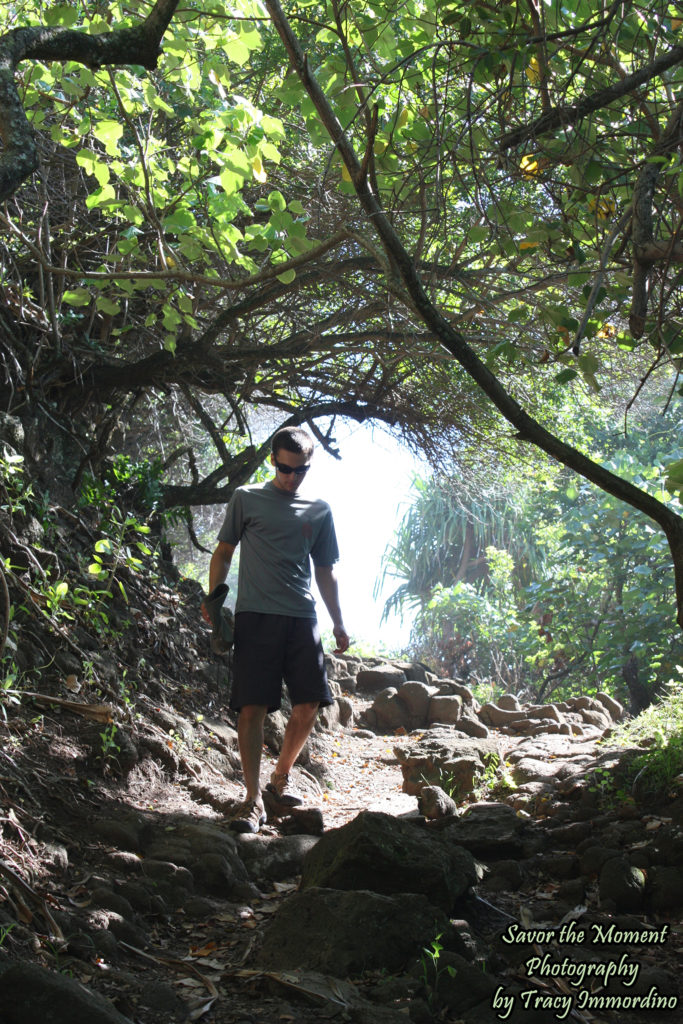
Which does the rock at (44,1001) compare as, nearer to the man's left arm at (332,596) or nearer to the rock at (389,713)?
the man's left arm at (332,596)

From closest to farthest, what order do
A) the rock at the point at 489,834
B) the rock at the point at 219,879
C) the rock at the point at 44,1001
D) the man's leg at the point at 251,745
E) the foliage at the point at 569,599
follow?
the rock at the point at 44,1001 < the rock at the point at 219,879 < the rock at the point at 489,834 < the man's leg at the point at 251,745 < the foliage at the point at 569,599

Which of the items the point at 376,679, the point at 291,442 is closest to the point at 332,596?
the point at 291,442

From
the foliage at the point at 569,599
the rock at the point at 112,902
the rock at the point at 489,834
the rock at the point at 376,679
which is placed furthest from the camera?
the foliage at the point at 569,599

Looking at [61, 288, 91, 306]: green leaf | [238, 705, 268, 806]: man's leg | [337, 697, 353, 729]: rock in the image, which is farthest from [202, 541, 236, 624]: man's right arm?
[337, 697, 353, 729]: rock

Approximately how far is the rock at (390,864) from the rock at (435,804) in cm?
119

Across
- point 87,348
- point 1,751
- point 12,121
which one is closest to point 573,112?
point 12,121

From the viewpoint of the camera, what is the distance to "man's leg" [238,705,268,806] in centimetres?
424

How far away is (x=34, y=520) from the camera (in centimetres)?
501

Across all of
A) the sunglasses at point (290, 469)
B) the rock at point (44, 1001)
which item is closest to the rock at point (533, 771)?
the sunglasses at point (290, 469)

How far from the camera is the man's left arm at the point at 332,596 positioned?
4.78m

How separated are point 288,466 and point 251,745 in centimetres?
138

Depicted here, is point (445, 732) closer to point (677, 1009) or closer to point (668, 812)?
point (668, 812)

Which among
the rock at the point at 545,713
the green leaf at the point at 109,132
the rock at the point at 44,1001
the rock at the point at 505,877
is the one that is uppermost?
the green leaf at the point at 109,132

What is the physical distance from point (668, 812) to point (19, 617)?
10.4ft
